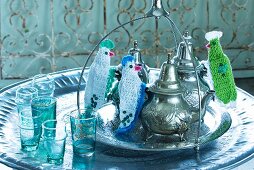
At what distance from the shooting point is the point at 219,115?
1759mm

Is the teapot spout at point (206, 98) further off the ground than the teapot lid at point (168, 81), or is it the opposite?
the teapot lid at point (168, 81)

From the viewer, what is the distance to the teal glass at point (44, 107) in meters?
1.58

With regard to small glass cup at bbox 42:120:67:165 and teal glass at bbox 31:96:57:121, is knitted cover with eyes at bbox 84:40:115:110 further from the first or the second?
small glass cup at bbox 42:120:67:165

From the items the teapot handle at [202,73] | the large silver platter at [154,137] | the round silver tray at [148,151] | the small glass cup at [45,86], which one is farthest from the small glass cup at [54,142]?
the teapot handle at [202,73]

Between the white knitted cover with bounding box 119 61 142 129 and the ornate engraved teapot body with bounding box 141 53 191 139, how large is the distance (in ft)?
0.16

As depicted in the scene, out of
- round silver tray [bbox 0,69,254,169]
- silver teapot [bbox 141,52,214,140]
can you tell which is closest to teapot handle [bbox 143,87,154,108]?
silver teapot [bbox 141,52,214,140]

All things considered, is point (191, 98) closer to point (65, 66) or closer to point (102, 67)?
point (102, 67)

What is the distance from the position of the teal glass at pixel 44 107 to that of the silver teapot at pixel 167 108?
0.28 metres

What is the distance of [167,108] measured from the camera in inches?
59.7

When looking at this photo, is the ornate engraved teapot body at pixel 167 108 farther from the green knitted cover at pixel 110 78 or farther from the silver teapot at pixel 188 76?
the green knitted cover at pixel 110 78

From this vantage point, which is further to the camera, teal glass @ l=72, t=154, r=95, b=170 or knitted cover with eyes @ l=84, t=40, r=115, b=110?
knitted cover with eyes @ l=84, t=40, r=115, b=110

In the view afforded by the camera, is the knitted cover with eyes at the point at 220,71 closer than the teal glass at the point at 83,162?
No

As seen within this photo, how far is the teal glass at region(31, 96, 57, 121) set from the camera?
1581 millimetres

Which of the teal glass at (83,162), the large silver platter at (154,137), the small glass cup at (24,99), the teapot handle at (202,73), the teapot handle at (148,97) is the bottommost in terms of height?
the teal glass at (83,162)
